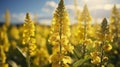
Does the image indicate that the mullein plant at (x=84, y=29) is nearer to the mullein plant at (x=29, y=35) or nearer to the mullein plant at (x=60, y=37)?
the mullein plant at (x=29, y=35)

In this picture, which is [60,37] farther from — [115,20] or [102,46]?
[115,20]

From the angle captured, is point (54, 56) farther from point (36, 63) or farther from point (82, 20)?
point (36, 63)

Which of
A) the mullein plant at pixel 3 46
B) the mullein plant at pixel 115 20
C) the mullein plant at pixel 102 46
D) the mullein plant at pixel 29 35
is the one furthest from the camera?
the mullein plant at pixel 115 20

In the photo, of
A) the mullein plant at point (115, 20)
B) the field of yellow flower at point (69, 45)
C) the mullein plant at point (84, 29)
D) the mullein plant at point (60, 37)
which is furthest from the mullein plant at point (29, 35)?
the mullein plant at point (115, 20)

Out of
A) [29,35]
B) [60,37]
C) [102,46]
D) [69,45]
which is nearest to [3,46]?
[29,35]

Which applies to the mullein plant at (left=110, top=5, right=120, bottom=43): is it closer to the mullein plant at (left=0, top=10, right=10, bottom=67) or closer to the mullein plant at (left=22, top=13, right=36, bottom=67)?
the mullein plant at (left=0, top=10, right=10, bottom=67)

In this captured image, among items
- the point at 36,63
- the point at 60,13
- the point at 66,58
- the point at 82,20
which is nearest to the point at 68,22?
the point at 60,13

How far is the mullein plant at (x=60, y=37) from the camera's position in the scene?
29.5ft

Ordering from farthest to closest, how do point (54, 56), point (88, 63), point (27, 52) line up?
point (27, 52), point (88, 63), point (54, 56)

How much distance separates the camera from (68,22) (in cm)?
929

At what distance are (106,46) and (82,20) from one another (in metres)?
4.37

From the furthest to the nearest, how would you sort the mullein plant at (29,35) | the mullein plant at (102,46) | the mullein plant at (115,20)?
1. the mullein plant at (115,20)
2. the mullein plant at (29,35)
3. the mullein plant at (102,46)

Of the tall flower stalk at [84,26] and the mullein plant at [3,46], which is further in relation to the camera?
the mullein plant at [3,46]

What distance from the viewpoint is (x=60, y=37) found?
30.1 feet
